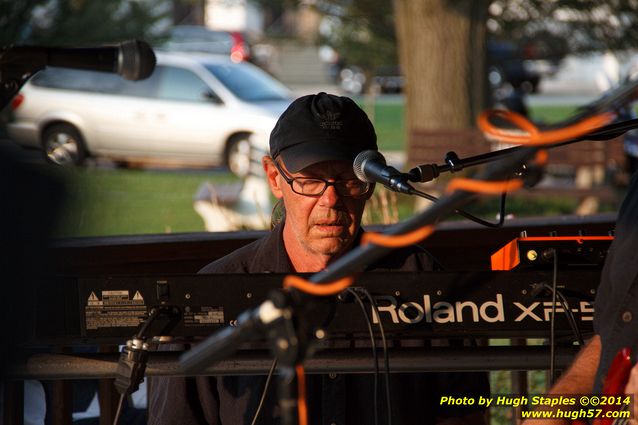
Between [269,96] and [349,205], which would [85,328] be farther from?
[269,96]

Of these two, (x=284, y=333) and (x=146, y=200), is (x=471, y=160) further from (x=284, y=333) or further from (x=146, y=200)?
(x=146, y=200)

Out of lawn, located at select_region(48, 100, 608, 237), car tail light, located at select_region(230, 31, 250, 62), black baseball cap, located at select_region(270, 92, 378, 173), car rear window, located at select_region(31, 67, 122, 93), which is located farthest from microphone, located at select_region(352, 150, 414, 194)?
car tail light, located at select_region(230, 31, 250, 62)

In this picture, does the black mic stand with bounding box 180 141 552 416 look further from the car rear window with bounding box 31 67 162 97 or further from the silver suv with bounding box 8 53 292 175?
the car rear window with bounding box 31 67 162 97

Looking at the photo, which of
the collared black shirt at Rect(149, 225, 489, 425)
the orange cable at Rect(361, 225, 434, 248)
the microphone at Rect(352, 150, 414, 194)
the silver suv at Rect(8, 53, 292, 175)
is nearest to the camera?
the orange cable at Rect(361, 225, 434, 248)

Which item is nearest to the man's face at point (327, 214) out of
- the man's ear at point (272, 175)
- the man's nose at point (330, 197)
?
the man's nose at point (330, 197)

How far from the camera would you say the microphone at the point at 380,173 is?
258cm

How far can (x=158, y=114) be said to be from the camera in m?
15.0

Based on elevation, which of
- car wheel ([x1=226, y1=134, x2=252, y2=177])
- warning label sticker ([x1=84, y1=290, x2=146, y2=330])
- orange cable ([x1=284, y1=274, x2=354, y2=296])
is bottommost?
orange cable ([x1=284, y1=274, x2=354, y2=296])

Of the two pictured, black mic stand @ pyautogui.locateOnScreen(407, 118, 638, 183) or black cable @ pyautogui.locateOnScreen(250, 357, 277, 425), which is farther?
black cable @ pyautogui.locateOnScreen(250, 357, 277, 425)

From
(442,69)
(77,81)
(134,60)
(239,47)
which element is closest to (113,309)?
(134,60)

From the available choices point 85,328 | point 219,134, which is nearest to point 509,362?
point 85,328

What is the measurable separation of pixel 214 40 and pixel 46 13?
49.8 feet

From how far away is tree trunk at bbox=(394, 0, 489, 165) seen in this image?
11383 millimetres

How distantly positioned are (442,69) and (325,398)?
890 centimetres
